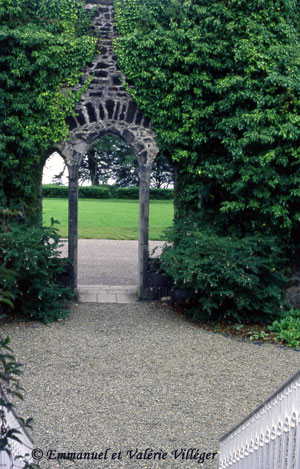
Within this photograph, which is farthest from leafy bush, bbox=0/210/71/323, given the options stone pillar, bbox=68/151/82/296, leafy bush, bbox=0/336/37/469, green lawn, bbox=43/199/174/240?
green lawn, bbox=43/199/174/240

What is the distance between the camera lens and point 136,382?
16.8 feet

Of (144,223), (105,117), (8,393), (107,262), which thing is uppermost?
(105,117)

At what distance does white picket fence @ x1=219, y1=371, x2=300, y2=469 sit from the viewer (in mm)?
2002

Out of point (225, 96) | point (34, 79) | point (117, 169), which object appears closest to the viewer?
point (225, 96)

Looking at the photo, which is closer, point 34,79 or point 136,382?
point 136,382

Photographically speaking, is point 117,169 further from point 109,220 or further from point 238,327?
point 238,327

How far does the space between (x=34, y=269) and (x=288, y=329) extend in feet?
12.2

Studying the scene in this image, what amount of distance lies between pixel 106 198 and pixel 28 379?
28.9 metres

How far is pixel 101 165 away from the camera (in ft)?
129

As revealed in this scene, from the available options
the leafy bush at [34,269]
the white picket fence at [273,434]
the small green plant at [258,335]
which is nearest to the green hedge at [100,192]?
the leafy bush at [34,269]

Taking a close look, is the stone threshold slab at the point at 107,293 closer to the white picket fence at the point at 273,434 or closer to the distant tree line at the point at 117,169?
the white picket fence at the point at 273,434

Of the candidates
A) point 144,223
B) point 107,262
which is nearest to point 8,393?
point 144,223

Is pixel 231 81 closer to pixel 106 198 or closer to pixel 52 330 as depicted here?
pixel 52 330

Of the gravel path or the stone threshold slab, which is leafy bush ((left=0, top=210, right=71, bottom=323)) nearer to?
the stone threshold slab
